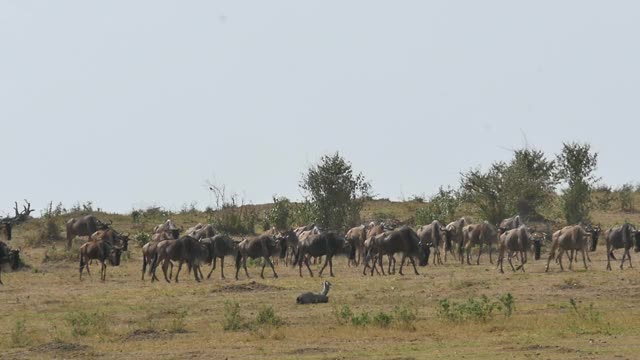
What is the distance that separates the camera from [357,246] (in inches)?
1699

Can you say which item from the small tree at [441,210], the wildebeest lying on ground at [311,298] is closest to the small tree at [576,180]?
the small tree at [441,210]

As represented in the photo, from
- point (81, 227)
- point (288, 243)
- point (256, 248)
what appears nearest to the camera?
point (256, 248)

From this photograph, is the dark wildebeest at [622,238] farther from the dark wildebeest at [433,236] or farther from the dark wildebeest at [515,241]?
the dark wildebeest at [433,236]

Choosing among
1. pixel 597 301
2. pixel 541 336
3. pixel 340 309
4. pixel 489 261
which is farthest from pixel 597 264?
pixel 541 336

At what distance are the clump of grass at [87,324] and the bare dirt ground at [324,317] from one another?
1.5 inches

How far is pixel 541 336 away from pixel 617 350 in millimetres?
2226

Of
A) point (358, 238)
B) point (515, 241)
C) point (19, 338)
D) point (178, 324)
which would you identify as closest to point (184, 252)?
point (358, 238)

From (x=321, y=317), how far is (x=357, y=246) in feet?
56.6

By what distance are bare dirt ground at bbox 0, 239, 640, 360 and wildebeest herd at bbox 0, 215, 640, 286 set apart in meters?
0.62

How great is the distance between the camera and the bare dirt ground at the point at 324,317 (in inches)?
832

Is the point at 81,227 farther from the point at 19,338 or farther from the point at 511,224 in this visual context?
the point at 19,338

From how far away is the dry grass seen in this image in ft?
69.4

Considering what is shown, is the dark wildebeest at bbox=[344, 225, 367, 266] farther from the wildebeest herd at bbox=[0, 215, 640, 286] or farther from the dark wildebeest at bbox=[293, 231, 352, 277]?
the dark wildebeest at bbox=[293, 231, 352, 277]

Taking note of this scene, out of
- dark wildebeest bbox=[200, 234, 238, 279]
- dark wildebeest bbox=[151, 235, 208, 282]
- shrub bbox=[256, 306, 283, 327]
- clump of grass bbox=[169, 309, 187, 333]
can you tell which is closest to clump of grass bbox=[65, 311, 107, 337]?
clump of grass bbox=[169, 309, 187, 333]
